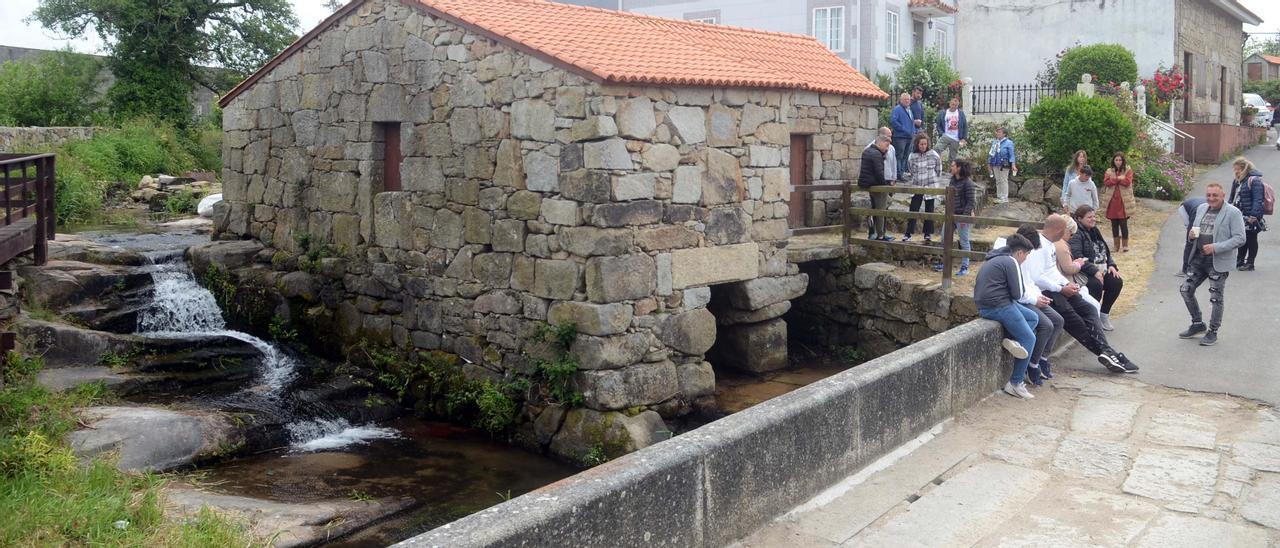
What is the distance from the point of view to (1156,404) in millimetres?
7090

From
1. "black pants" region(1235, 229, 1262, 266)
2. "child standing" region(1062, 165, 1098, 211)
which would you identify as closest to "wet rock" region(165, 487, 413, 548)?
"child standing" region(1062, 165, 1098, 211)

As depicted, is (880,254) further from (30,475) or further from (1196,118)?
(1196,118)

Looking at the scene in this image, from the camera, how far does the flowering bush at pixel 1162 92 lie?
68.6ft

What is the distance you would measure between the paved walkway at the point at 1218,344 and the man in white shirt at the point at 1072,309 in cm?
20

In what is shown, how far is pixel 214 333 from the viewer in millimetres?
11219

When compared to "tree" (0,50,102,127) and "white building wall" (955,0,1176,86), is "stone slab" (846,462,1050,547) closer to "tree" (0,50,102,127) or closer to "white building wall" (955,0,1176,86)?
"white building wall" (955,0,1176,86)

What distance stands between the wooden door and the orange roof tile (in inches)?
30.5

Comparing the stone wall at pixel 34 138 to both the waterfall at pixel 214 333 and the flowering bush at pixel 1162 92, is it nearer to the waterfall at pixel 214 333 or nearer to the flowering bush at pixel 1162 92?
the waterfall at pixel 214 333

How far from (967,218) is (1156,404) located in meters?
4.26

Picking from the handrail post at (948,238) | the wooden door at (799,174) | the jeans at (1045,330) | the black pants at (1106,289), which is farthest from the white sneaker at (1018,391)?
the wooden door at (799,174)

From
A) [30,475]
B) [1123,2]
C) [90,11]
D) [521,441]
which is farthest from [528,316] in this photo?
[1123,2]

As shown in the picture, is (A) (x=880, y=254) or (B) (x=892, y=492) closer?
(B) (x=892, y=492)

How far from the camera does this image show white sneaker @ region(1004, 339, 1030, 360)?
6934 mm

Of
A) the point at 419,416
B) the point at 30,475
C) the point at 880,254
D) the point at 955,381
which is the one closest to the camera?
the point at 955,381
